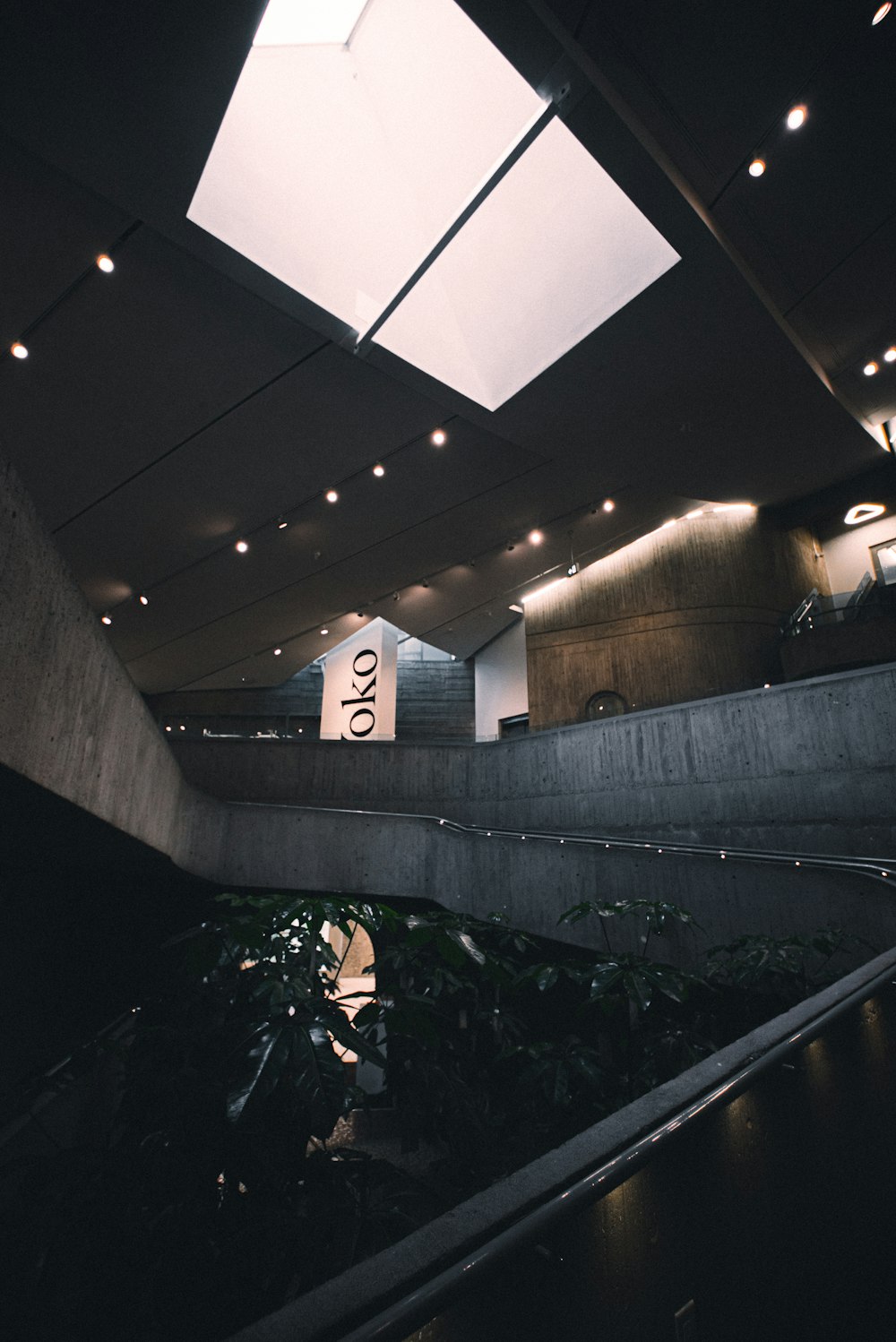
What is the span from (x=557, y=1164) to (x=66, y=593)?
9.84 feet

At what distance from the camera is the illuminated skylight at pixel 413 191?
6.41 m

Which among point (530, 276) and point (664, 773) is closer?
point (530, 276)

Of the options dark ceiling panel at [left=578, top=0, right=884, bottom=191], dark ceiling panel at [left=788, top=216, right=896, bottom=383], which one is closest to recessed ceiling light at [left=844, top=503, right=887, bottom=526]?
dark ceiling panel at [left=788, top=216, right=896, bottom=383]

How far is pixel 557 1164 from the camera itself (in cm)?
117

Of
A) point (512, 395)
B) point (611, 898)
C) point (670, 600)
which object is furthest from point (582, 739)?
point (512, 395)

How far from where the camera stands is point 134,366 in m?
7.16

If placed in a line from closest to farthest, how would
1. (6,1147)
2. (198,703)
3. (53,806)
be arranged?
(53,806) < (6,1147) < (198,703)

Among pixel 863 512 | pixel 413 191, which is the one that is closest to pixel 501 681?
pixel 863 512

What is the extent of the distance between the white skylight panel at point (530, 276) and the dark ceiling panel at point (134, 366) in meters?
1.67

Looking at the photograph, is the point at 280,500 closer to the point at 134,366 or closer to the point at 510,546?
the point at 134,366

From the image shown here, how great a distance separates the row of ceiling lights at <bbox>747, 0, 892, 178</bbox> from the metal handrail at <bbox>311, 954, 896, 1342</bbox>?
7844mm

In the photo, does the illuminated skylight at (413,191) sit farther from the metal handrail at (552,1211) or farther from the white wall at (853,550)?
the white wall at (853,550)

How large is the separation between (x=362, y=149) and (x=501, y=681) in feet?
38.2

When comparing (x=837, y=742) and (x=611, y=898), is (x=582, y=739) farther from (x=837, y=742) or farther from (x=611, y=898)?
(x=611, y=898)
